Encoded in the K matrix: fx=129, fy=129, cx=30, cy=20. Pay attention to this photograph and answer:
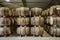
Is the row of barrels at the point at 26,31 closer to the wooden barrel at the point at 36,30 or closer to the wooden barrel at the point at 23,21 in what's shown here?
the wooden barrel at the point at 36,30

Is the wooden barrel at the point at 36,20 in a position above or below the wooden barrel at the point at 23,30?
above

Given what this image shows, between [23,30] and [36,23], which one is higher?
[36,23]

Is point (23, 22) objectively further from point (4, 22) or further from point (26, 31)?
point (4, 22)

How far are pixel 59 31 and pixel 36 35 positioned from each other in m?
0.77

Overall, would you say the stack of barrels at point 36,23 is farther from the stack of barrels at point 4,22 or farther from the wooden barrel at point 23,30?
the stack of barrels at point 4,22

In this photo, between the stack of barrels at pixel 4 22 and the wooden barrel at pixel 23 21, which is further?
the wooden barrel at pixel 23 21

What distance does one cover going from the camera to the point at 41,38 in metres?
4.18

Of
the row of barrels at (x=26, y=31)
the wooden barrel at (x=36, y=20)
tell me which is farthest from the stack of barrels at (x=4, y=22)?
the wooden barrel at (x=36, y=20)

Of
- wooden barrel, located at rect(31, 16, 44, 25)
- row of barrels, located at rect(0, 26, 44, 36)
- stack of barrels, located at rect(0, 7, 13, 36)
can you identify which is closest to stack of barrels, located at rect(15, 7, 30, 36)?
row of barrels, located at rect(0, 26, 44, 36)

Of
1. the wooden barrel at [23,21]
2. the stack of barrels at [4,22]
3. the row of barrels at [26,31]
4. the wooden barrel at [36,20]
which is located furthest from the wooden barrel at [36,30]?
the stack of barrels at [4,22]

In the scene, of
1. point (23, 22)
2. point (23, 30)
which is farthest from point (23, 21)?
point (23, 30)

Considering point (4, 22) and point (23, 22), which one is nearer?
point (4, 22)

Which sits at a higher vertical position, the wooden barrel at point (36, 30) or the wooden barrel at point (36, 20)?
the wooden barrel at point (36, 20)

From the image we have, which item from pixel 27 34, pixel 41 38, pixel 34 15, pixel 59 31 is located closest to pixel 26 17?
pixel 34 15
